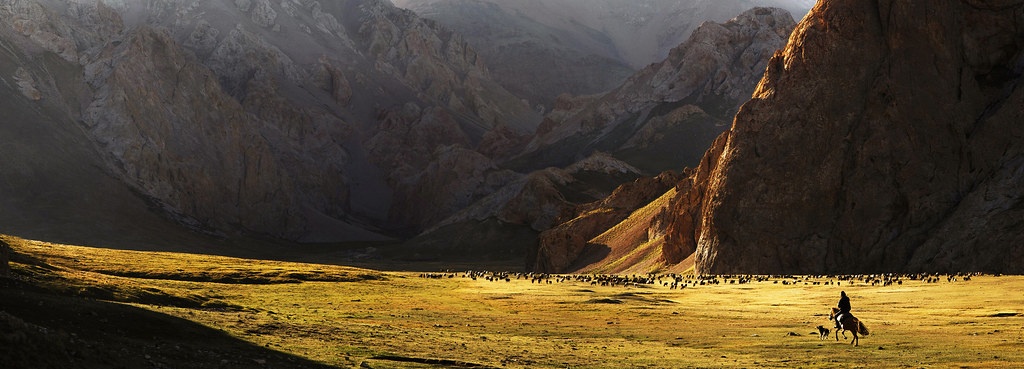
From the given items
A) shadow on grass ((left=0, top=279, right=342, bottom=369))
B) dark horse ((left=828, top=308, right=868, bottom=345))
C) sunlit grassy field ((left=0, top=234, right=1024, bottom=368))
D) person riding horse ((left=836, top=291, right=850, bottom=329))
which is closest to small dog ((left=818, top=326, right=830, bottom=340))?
sunlit grassy field ((left=0, top=234, right=1024, bottom=368))

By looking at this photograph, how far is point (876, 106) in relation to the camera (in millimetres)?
139000

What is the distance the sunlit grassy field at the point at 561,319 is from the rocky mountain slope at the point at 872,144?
25762mm

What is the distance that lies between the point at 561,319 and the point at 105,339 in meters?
37.9

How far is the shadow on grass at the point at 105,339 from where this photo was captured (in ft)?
92.1

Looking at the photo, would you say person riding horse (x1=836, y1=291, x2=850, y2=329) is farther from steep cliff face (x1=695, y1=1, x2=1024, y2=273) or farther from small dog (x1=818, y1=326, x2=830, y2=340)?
steep cliff face (x1=695, y1=1, x2=1024, y2=273)

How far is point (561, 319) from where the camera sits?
226 feet

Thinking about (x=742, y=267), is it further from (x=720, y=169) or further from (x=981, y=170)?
(x=981, y=170)

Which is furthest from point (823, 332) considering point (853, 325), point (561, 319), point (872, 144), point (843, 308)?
point (872, 144)

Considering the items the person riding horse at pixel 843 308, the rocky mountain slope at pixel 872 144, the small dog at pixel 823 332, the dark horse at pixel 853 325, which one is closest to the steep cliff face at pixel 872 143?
the rocky mountain slope at pixel 872 144

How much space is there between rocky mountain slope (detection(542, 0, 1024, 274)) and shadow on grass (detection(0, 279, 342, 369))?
337 ft

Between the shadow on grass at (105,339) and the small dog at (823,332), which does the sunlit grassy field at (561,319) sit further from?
the shadow on grass at (105,339)

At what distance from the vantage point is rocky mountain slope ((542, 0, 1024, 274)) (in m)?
129

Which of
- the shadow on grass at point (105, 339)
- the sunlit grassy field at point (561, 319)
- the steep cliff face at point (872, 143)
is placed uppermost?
the steep cliff face at point (872, 143)

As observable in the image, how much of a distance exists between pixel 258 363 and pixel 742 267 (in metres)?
113
